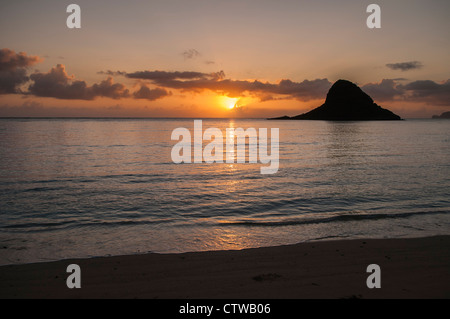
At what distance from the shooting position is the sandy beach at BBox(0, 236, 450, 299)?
6121 mm

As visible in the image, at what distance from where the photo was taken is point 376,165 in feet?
84.3

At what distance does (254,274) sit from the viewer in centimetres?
692

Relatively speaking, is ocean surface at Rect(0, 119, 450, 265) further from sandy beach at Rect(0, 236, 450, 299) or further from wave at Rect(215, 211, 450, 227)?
sandy beach at Rect(0, 236, 450, 299)

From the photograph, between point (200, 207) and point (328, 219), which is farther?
point (200, 207)

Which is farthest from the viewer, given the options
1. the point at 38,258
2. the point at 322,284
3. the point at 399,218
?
the point at 399,218

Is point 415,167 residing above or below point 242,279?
above

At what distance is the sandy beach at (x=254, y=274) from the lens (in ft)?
20.1

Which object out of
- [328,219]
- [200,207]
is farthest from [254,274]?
[200,207]

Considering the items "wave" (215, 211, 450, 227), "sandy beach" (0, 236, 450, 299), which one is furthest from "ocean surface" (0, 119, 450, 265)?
"sandy beach" (0, 236, 450, 299)

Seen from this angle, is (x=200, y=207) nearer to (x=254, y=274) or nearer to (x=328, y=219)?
(x=328, y=219)
